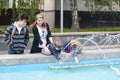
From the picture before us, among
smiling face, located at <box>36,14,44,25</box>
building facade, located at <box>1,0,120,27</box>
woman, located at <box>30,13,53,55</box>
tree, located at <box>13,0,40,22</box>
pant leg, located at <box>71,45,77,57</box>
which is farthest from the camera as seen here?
building facade, located at <box>1,0,120,27</box>

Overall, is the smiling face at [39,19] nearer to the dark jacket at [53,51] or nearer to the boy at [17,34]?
the boy at [17,34]

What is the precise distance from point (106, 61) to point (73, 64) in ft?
3.40

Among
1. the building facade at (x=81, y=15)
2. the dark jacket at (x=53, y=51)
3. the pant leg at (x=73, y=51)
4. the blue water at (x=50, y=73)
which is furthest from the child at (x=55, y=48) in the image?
the building facade at (x=81, y=15)

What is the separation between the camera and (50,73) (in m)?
7.88

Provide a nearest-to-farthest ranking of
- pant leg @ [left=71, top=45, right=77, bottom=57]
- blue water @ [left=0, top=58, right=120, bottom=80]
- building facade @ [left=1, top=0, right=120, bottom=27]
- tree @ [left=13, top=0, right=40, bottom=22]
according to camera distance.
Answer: blue water @ [left=0, top=58, right=120, bottom=80], pant leg @ [left=71, top=45, right=77, bottom=57], tree @ [left=13, top=0, right=40, bottom=22], building facade @ [left=1, top=0, right=120, bottom=27]

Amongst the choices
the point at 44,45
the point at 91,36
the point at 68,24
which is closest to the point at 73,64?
the point at 44,45

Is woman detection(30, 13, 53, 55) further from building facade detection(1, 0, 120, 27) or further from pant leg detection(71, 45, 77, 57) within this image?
→ building facade detection(1, 0, 120, 27)

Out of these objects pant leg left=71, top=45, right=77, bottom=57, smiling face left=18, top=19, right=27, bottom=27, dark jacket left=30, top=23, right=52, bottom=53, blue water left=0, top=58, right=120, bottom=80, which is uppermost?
smiling face left=18, top=19, right=27, bottom=27

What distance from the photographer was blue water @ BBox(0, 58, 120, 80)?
24.6ft

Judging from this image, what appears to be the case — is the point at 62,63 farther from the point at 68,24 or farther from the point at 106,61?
the point at 68,24

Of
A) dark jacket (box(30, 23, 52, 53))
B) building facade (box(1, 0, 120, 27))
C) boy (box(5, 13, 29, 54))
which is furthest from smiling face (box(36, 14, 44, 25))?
building facade (box(1, 0, 120, 27))

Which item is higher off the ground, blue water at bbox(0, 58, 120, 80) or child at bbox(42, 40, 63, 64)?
child at bbox(42, 40, 63, 64)

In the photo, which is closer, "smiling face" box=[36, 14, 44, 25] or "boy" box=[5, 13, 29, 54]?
"boy" box=[5, 13, 29, 54]

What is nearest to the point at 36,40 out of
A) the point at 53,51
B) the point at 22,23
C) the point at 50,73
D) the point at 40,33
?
the point at 40,33
